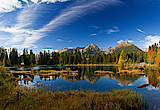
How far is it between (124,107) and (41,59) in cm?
10542

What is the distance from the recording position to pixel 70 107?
9555 millimetres

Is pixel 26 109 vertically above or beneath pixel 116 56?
beneath

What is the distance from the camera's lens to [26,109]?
916cm

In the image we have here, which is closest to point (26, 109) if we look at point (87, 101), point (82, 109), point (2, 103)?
point (2, 103)

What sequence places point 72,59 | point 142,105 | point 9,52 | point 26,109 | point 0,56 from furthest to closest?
point 72,59
point 9,52
point 0,56
point 142,105
point 26,109

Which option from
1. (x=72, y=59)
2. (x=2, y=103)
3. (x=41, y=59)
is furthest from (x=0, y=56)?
(x=2, y=103)

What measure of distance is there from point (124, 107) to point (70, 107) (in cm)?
540

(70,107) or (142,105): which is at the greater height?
(70,107)

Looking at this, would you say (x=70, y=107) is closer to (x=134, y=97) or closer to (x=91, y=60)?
(x=134, y=97)

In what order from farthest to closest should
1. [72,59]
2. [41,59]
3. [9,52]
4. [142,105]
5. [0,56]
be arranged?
1. [72,59]
2. [41,59]
3. [9,52]
4. [0,56]
5. [142,105]

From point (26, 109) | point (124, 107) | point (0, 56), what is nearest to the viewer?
point (26, 109)

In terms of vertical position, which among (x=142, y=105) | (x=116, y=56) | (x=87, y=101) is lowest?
(x=142, y=105)

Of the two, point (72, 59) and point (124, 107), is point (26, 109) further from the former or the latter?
point (72, 59)

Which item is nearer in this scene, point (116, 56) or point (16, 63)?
point (16, 63)
